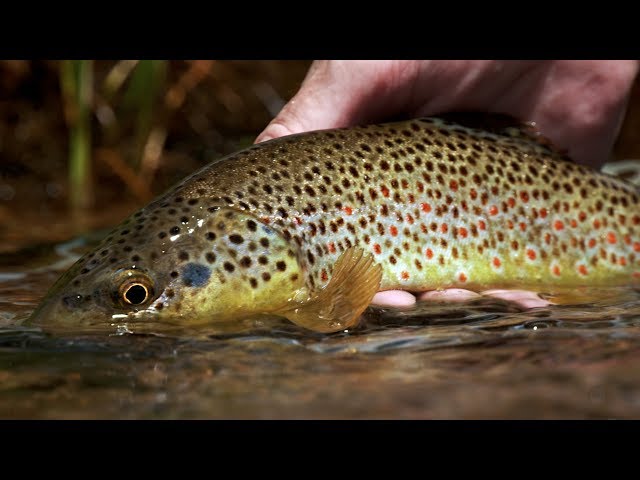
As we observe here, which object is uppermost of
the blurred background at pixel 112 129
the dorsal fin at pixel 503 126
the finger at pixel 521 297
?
the blurred background at pixel 112 129

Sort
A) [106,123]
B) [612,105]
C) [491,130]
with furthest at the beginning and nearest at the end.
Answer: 1. [106,123]
2. [612,105]
3. [491,130]

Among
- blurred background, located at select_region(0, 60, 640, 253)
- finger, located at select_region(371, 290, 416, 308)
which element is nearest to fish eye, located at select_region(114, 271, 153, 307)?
finger, located at select_region(371, 290, 416, 308)

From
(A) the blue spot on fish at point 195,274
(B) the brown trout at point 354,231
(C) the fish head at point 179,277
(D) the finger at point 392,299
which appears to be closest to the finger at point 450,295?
(B) the brown trout at point 354,231

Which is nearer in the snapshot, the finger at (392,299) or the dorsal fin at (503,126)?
the finger at (392,299)

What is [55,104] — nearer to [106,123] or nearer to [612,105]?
[106,123]

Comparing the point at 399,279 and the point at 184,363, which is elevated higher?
the point at 399,279

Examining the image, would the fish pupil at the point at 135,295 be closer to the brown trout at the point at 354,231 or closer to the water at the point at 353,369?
the brown trout at the point at 354,231

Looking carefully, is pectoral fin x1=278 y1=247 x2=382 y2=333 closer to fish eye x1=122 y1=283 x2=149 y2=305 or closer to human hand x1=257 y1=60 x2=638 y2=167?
fish eye x1=122 y1=283 x2=149 y2=305


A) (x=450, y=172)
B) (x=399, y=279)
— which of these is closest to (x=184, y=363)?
(x=399, y=279)
